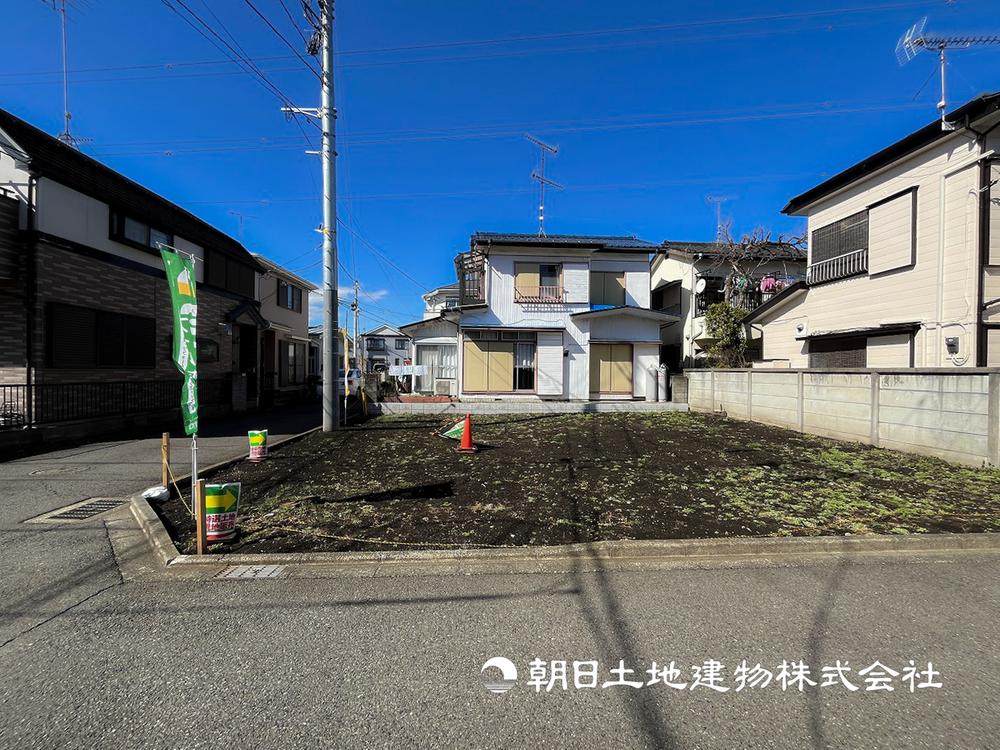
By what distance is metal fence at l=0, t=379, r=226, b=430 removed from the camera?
880cm

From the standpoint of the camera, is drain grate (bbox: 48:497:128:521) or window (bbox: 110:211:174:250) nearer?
drain grate (bbox: 48:497:128:521)

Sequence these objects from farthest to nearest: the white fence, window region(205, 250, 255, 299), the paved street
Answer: window region(205, 250, 255, 299), the white fence, the paved street

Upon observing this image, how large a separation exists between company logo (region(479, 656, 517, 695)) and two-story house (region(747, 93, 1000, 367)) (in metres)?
11.6

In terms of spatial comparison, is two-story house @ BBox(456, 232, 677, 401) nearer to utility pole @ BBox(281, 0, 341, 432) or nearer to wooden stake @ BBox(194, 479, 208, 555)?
utility pole @ BBox(281, 0, 341, 432)

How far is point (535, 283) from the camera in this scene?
55.8 feet

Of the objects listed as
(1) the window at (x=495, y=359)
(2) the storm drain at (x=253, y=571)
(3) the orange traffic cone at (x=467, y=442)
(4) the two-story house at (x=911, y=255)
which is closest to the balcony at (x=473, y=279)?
(1) the window at (x=495, y=359)

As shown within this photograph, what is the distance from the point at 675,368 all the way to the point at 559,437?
1226cm

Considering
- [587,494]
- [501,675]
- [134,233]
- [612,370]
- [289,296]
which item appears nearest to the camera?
[501,675]

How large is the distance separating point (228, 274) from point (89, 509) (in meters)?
13.6

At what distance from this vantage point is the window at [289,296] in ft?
69.6

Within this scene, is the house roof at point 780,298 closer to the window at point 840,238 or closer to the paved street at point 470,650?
the window at point 840,238

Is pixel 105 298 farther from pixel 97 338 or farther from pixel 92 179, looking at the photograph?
pixel 92 179

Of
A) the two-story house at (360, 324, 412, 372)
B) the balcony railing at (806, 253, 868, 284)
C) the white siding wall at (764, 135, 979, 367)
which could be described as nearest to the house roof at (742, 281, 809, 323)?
the balcony railing at (806, 253, 868, 284)

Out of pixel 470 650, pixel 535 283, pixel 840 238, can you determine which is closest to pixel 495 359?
pixel 535 283
